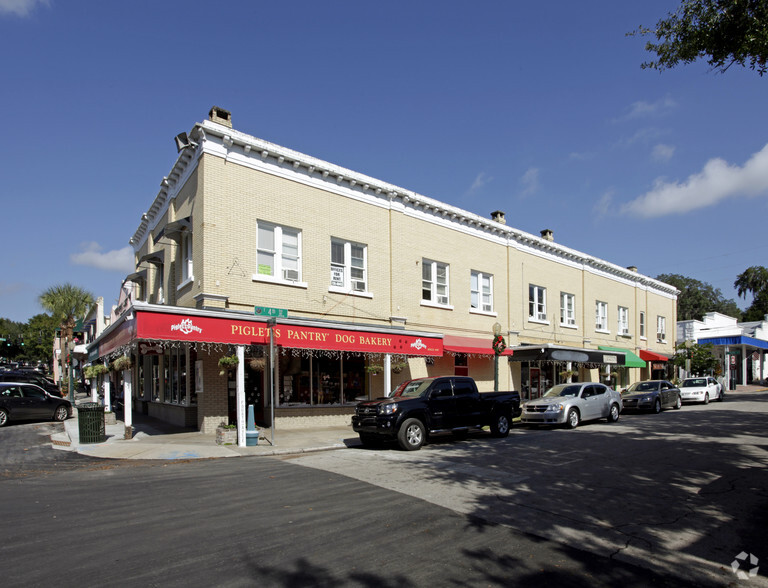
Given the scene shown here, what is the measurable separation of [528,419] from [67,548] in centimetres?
1515

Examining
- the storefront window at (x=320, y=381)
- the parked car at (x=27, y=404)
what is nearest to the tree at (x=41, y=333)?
the parked car at (x=27, y=404)

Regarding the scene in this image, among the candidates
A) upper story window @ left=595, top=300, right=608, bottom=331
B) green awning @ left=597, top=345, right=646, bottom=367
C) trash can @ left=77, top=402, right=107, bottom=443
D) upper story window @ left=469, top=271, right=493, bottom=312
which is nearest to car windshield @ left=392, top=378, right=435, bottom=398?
trash can @ left=77, top=402, right=107, bottom=443

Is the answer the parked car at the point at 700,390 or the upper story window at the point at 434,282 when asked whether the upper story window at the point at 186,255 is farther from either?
the parked car at the point at 700,390

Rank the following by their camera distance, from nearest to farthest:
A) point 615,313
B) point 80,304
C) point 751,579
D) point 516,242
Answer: point 751,579, point 516,242, point 615,313, point 80,304

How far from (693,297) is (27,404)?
88.6m

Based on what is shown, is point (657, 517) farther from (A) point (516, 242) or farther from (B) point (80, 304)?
(B) point (80, 304)

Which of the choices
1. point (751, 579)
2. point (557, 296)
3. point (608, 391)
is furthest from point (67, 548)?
point (557, 296)

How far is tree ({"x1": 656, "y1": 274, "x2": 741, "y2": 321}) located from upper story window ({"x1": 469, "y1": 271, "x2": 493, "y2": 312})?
68685 mm

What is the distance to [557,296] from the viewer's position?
101ft

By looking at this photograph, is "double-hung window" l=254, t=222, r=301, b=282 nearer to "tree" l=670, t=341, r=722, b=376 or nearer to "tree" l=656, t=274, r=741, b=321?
"tree" l=670, t=341, r=722, b=376

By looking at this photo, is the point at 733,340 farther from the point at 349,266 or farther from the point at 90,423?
the point at 90,423

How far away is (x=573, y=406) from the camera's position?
60.3 ft

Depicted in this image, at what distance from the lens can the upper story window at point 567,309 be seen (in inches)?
1244

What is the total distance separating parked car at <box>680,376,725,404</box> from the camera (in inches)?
1173
